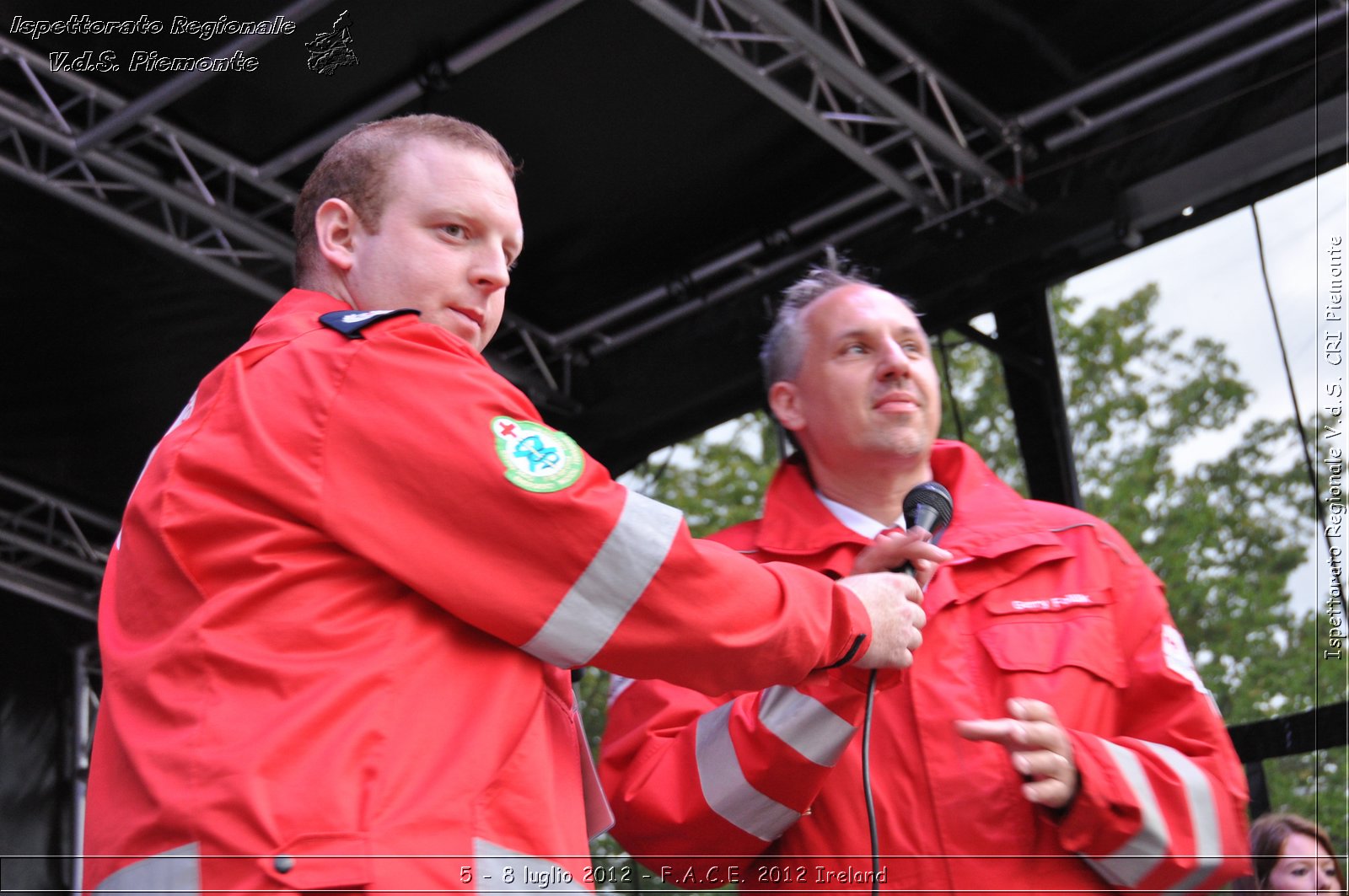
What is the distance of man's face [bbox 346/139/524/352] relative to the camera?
1.86 meters

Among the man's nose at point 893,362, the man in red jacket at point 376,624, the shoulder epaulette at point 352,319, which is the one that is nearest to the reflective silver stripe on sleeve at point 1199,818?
the man in red jacket at point 376,624

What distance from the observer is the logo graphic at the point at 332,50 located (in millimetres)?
4605

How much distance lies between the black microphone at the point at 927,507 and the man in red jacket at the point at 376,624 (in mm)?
496

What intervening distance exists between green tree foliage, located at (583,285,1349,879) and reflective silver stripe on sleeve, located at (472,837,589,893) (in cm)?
350

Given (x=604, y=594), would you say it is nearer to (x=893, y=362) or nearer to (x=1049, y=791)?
(x=1049, y=791)

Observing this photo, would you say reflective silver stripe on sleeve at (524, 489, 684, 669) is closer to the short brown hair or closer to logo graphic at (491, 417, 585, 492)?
logo graphic at (491, 417, 585, 492)

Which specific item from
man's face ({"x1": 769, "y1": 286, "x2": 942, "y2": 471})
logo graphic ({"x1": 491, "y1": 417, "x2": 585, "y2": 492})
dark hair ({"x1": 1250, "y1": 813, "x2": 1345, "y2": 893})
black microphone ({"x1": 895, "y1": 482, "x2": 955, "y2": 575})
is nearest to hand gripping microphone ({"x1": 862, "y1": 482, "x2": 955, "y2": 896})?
black microphone ({"x1": 895, "y1": 482, "x2": 955, "y2": 575})

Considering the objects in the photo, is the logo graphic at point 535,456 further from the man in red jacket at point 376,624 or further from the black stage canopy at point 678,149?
the black stage canopy at point 678,149

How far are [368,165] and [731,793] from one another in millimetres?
1092

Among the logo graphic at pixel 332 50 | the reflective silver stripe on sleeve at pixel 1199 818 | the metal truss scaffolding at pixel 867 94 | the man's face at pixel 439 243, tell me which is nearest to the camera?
the man's face at pixel 439 243

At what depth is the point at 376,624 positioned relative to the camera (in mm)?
1574

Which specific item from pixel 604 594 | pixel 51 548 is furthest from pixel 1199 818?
pixel 51 548

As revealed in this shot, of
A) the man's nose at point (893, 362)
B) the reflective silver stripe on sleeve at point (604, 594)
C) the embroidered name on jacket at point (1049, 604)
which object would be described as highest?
the man's nose at point (893, 362)

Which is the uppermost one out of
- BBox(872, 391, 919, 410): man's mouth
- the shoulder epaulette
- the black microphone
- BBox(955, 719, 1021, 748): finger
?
BBox(872, 391, 919, 410): man's mouth
